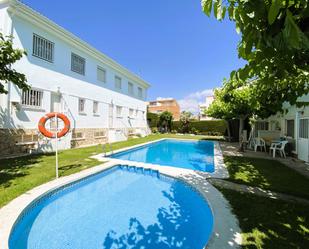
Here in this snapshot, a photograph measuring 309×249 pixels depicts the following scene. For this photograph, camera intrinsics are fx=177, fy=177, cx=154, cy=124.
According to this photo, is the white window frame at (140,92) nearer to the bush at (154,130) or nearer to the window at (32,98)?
the bush at (154,130)

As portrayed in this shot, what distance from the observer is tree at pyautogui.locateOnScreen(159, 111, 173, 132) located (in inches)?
1281

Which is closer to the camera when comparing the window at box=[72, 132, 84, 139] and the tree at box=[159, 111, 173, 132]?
the window at box=[72, 132, 84, 139]

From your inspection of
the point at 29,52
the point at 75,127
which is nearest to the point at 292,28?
the point at 29,52

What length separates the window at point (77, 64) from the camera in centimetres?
1406

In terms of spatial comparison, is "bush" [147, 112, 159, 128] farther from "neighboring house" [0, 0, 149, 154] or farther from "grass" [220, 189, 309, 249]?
"grass" [220, 189, 309, 249]

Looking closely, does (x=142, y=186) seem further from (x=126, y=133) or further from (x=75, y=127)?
(x=126, y=133)

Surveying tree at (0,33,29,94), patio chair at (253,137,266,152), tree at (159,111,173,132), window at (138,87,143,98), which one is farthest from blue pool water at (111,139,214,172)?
tree at (159,111,173,132)

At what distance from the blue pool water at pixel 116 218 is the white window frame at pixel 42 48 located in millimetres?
9161

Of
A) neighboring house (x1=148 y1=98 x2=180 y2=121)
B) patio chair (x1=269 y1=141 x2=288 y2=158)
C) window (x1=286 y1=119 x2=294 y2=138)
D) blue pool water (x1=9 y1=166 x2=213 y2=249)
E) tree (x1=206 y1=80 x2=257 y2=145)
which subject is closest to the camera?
blue pool water (x1=9 y1=166 x2=213 y2=249)

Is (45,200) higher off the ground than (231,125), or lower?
lower

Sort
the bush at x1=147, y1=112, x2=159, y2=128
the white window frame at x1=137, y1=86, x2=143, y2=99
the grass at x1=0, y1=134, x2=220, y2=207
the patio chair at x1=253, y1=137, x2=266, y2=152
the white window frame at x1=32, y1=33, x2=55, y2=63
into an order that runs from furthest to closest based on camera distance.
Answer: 1. the bush at x1=147, y1=112, x2=159, y2=128
2. the white window frame at x1=137, y1=86, x2=143, y2=99
3. the patio chair at x1=253, y1=137, x2=266, y2=152
4. the white window frame at x1=32, y1=33, x2=55, y2=63
5. the grass at x1=0, y1=134, x2=220, y2=207

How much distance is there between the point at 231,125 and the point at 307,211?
19.7 meters

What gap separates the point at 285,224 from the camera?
155 inches

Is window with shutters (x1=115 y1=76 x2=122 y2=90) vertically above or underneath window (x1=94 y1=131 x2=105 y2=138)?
above
